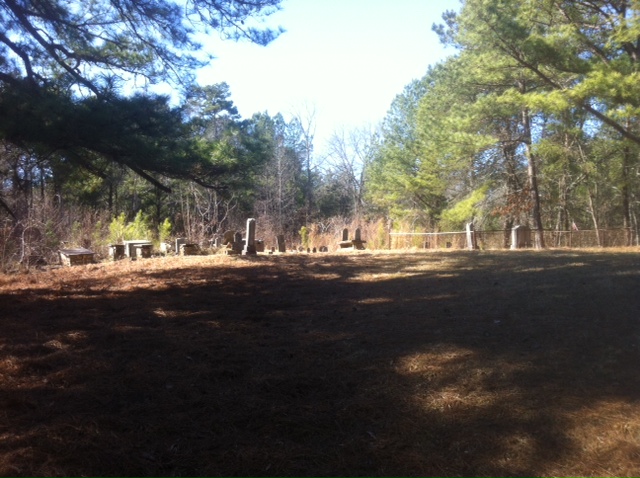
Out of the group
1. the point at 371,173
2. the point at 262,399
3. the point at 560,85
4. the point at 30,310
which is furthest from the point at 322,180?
the point at 262,399

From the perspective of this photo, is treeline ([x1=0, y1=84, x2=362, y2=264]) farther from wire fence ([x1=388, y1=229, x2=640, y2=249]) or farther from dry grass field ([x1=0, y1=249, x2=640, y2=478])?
wire fence ([x1=388, y1=229, x2=640, y2=249])

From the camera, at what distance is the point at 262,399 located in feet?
15.5

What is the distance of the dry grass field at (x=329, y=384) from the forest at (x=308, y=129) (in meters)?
2.87

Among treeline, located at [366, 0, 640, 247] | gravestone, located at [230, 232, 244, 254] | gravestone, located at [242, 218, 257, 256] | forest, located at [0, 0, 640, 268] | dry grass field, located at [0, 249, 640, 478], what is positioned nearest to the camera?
dry grass field, located at [0, 249, 640, 478]

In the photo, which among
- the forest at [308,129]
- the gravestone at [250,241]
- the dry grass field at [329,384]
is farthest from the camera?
the gravestone at [250,241]

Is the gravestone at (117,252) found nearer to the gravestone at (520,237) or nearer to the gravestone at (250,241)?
the gravestone at (250,241)

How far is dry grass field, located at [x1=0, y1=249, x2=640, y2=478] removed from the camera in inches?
148

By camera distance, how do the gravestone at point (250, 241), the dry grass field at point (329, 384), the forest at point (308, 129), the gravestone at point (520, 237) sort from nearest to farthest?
1. the dry grass field at point (329, 384)
2. the forest at point (308, 129)
3. the gravestone at point (250, 241)
4. the gravestone at point (520, 237)

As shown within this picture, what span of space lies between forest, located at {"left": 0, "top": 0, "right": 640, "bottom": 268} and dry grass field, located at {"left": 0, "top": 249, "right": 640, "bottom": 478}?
2.87 meters

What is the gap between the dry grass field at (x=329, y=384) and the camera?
12.3 ft

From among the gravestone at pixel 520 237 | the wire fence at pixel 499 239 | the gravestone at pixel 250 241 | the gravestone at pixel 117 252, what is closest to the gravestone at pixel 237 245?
the gravestone at pixel 250 241

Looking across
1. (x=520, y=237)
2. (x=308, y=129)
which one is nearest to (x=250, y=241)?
(x=520, y=237)

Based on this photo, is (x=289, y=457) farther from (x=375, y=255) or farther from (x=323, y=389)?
(x=375, y=255)

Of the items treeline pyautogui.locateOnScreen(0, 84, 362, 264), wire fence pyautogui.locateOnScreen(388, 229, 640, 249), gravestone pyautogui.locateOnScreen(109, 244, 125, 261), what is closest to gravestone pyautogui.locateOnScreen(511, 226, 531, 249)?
wire fence pyautogui.locateOnScreen(388, 229, 640, 249)
